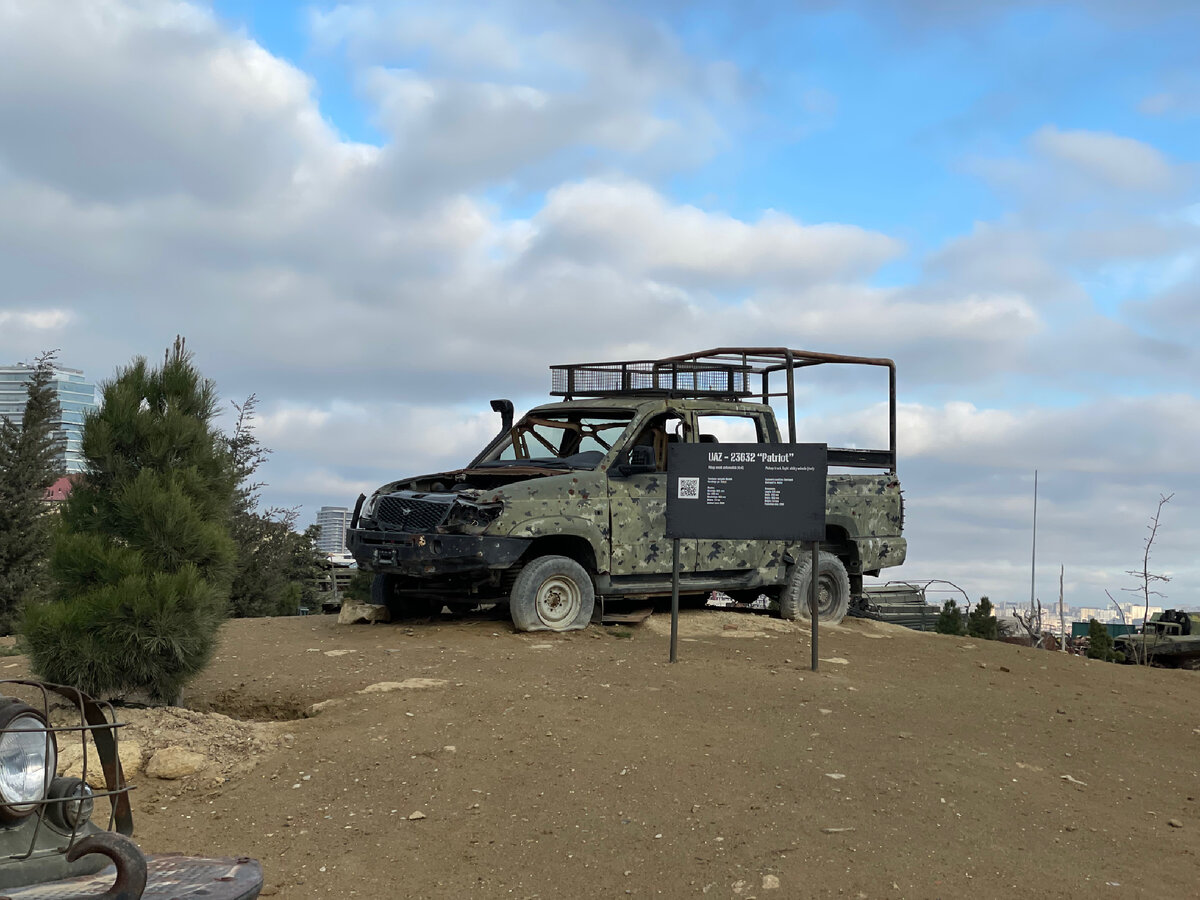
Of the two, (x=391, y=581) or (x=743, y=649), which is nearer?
(x=743, y=649)

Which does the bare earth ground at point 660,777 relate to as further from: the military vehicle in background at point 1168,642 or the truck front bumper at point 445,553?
the military vehicle in background at point 1168,642

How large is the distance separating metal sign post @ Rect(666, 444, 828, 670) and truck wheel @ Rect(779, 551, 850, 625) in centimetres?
273

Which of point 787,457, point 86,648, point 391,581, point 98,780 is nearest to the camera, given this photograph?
point 98,780

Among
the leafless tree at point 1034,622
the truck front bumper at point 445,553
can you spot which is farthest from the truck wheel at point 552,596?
the leafless tree at point 1034,622

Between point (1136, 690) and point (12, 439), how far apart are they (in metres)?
22.2

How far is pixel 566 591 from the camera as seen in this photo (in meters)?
11.3

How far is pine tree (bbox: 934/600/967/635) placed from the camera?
21234 millimetres

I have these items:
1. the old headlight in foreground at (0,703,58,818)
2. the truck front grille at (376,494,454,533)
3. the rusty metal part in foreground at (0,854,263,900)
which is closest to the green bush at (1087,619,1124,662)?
the truck front grille at (376,494,454,533)

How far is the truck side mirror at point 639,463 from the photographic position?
11.6m

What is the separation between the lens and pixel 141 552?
26.0 ft

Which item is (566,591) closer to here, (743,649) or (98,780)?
(743,649)

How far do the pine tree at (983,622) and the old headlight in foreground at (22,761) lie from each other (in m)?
18.9

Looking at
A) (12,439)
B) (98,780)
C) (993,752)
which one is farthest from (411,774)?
(12,439)

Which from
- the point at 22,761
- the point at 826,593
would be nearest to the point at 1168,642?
the point at 826,593
